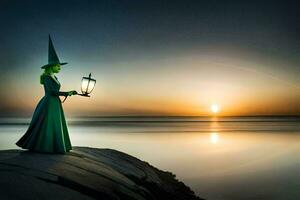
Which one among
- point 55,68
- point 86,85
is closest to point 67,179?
point 86,85

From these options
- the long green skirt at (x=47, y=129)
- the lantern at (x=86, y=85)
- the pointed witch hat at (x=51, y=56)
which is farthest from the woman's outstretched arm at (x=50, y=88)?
the lantern at (x=86, y=85)

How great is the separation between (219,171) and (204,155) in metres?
7.67

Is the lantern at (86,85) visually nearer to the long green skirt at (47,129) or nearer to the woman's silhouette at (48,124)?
the woman's silhouette at (48,124)

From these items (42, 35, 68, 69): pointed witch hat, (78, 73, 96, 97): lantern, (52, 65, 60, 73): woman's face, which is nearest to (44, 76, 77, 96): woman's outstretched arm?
(52, 65, 60, 73): woman's face

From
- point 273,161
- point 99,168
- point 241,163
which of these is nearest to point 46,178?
point 99,168

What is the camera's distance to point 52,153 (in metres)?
9.90

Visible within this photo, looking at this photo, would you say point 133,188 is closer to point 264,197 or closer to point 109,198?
point 109,198

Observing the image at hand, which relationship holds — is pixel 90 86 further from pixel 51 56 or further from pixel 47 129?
pixel 51 56

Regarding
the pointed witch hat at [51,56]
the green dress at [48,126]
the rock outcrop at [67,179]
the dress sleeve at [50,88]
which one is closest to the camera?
the rock outcrop at [67,179]

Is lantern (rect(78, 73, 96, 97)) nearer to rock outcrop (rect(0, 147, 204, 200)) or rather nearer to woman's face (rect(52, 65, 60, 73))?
rock outcrop (rect(0, 147, 204, 200))

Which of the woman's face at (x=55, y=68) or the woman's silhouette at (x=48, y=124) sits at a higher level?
the woman's face at (x=55, y=68)

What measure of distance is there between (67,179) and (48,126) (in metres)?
2.30

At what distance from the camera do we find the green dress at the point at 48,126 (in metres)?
9.77

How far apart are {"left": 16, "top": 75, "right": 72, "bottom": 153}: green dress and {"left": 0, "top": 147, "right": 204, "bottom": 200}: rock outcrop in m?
0.28
